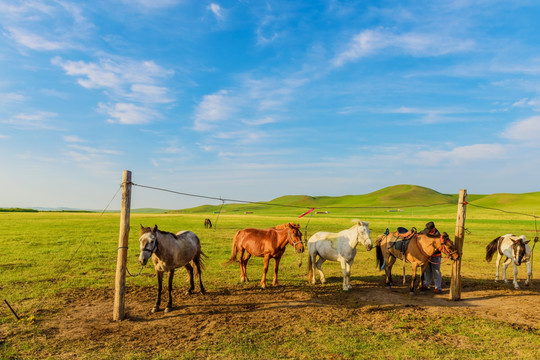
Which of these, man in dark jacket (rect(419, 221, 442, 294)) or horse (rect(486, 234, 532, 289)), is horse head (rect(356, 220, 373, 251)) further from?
horse (rect(486, 234, 532, 289))

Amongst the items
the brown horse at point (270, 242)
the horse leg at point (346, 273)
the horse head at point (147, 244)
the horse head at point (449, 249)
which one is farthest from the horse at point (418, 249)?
the horse head at point (147, 244)

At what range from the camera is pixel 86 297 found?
386 inches

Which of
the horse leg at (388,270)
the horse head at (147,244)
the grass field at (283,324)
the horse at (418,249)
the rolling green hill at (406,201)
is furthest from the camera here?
the rolling green hill at (406,201)

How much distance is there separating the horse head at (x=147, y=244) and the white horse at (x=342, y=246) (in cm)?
610

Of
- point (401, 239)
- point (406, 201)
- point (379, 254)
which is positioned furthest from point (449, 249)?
point (406, 201)

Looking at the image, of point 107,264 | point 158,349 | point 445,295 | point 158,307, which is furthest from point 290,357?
point 107,264

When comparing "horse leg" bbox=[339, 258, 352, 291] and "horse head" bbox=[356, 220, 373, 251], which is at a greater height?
"horse head" bbox=[356, 220, 373, 251]

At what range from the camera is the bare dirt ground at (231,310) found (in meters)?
6.76

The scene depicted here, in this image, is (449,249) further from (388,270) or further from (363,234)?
(363,234)

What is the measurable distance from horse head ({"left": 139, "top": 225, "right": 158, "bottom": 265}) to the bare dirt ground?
1.67m

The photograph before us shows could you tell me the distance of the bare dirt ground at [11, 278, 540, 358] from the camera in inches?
266

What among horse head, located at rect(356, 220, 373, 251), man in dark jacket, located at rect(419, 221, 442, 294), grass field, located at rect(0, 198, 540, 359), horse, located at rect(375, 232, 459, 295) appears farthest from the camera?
man in dark jacket, located at rect(419, 221, 442, 294)

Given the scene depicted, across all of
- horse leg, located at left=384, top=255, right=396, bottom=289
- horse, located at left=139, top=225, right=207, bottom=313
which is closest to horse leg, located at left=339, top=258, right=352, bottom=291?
horse leg, located at left=384, top=255, right=396, bottom=289

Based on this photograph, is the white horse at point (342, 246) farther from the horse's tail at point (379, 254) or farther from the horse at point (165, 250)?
the horse at point (165, 250)
